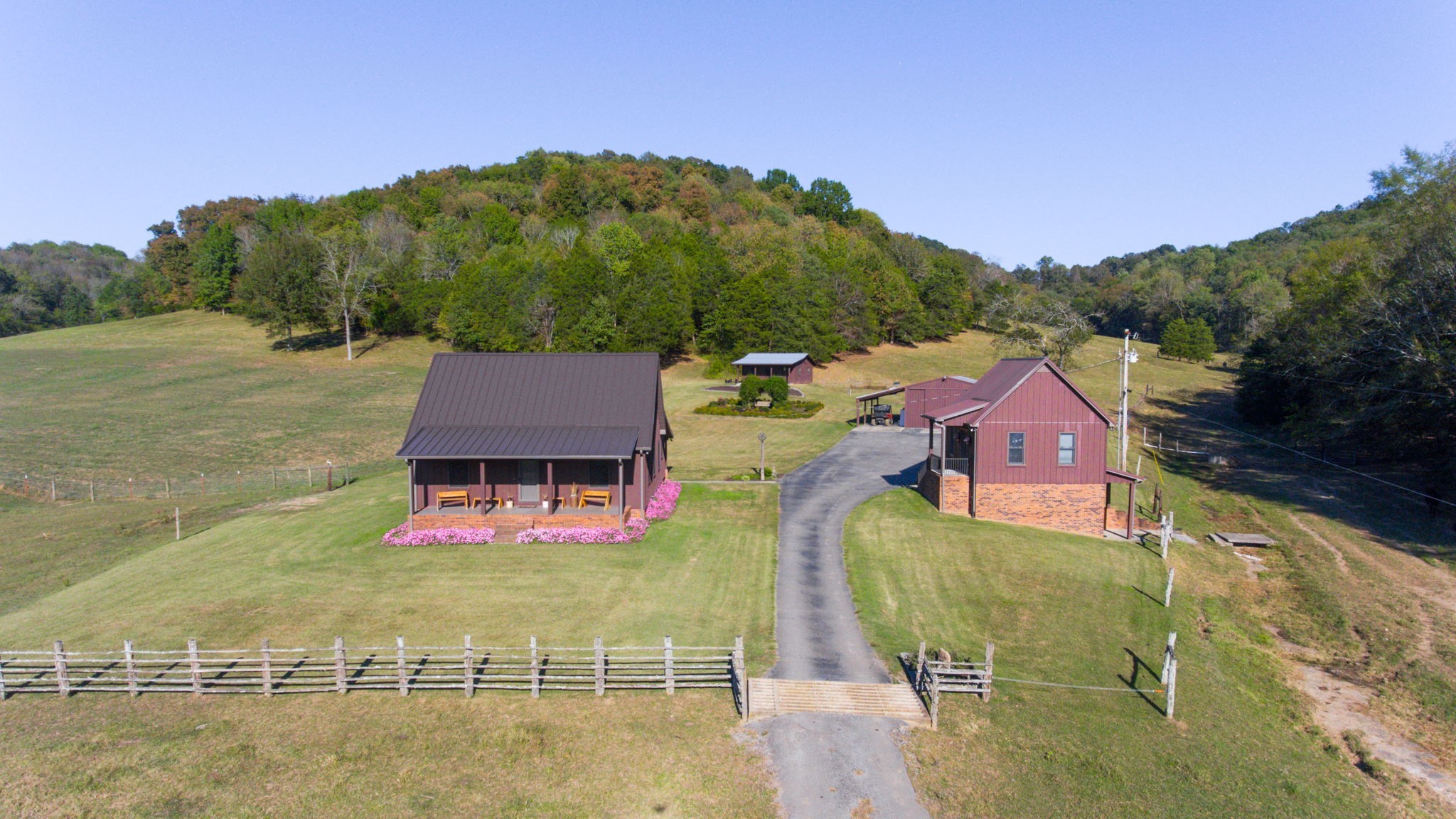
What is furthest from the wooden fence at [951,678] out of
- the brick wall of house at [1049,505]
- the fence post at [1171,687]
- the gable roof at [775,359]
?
the gable roof at [775,359]

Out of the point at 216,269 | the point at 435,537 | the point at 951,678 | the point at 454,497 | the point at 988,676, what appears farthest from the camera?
the point at 216,269

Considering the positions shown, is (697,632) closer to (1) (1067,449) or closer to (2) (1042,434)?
(2) (1042,434)

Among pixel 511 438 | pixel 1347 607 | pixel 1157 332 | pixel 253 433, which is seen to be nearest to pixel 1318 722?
pixel 1347 607

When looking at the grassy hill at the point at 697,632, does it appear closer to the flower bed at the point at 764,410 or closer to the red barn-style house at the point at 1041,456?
the red barn-style house at the point at 1041,456

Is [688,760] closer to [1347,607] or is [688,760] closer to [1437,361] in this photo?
[1347,607]

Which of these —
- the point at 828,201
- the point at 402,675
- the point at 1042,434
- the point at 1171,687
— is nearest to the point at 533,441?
the point at 402,675

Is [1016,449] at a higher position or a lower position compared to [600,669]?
higher
